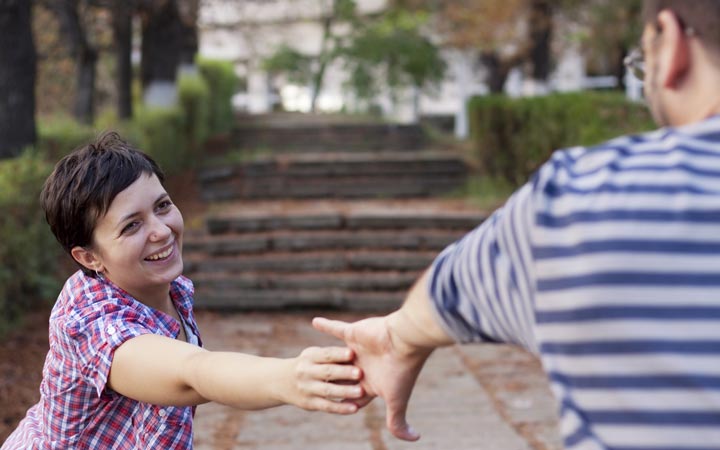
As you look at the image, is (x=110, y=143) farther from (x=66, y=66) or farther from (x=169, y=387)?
(x=66, y=66)

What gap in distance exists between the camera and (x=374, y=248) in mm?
10781

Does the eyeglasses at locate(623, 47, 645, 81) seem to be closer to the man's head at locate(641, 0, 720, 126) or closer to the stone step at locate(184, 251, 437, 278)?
the man's head at locate(641, 0, 720, 126)

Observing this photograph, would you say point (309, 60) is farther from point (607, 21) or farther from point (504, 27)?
point (607, 21)

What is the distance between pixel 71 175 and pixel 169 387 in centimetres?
64

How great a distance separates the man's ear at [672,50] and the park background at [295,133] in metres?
4.95

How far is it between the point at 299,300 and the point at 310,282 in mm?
369

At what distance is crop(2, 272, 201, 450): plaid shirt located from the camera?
2.45 metres

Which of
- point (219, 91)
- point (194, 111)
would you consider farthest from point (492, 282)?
point (219, 91)

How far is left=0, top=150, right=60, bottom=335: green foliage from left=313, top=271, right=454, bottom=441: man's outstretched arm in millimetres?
5522

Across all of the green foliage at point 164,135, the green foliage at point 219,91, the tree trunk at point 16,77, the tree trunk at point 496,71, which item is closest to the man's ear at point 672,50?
the tree trunk at point 16,77

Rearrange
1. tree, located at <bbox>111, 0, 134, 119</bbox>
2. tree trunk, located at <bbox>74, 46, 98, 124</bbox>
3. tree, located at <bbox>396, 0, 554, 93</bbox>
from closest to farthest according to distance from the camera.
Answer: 1. tree trunk, located at <bbox>74, 46, 98, 124</bbox>
2. tree, located at <bbox>111, 0, 134, 119</bbox>
3. tree, located at <bbox>396, 0, 554, 93</bbox>

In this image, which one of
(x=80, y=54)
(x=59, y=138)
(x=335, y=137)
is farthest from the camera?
(x=335, y=137)

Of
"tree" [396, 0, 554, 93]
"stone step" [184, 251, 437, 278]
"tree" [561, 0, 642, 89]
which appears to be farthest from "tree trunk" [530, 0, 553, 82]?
"stone step" [184, 251, 437, 278]

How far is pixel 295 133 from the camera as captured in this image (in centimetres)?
1880
